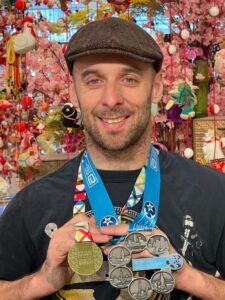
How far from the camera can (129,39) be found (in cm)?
113

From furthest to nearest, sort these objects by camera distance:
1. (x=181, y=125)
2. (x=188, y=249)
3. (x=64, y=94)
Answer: (x=64, y=94) < (x=181, y=125) < (x=188, y=249)

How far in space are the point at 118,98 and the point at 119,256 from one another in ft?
1.08

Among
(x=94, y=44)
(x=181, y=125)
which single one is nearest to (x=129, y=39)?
(x=94, y=44)

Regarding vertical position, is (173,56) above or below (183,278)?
above

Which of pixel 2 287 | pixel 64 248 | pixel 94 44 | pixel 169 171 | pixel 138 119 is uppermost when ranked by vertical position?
pixel 94 44

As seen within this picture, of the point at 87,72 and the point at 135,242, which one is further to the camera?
the point at 87,72

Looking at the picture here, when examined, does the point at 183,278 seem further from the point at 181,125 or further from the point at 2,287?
the point at 181,125

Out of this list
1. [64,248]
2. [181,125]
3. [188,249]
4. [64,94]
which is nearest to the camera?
[64,248]

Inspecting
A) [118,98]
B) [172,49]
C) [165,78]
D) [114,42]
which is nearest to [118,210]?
[118,98]

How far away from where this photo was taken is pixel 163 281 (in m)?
1.03

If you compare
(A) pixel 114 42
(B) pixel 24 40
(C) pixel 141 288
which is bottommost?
(C) pixel 141 288

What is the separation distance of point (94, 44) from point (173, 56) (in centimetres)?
189

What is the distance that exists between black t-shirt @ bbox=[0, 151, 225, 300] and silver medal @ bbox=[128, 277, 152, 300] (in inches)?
3.9

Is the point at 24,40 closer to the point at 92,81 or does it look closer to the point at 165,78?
the point at 165,78
